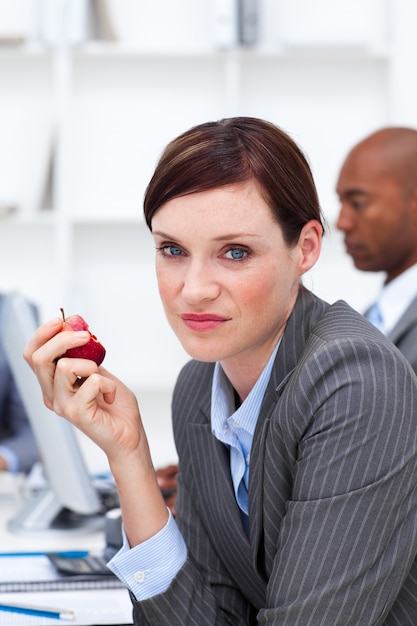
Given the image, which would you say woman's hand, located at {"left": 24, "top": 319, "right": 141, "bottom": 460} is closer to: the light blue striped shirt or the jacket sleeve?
the light blue striped shirt

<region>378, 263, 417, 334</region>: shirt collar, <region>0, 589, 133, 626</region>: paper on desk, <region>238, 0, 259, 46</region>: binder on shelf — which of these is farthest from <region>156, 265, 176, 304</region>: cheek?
<region>238, 0, 259, 46</region>: binder on shelf

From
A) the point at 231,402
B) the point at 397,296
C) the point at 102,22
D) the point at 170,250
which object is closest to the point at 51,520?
the point at 231,402

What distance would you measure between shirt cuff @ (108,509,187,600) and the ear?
1.41 feet

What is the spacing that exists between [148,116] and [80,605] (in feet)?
8.38

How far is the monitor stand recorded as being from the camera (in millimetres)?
1967

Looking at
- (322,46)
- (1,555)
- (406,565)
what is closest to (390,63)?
(322,46)

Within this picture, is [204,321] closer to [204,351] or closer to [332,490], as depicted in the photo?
[204,351]

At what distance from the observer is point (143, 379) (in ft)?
11.8

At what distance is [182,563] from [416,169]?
77.3 inches

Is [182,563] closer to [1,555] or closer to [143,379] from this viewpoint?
[1,555]

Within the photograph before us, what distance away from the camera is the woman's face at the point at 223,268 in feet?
3.80

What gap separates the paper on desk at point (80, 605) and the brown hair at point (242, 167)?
0.62 m

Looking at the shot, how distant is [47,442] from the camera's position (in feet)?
6.09

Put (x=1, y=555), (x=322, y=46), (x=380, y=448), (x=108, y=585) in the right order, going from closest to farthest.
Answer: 1. (x=380, y=448)
2. (x=108, y=585)
3. (x=1, y=555)
4. (x=322, y=46)
